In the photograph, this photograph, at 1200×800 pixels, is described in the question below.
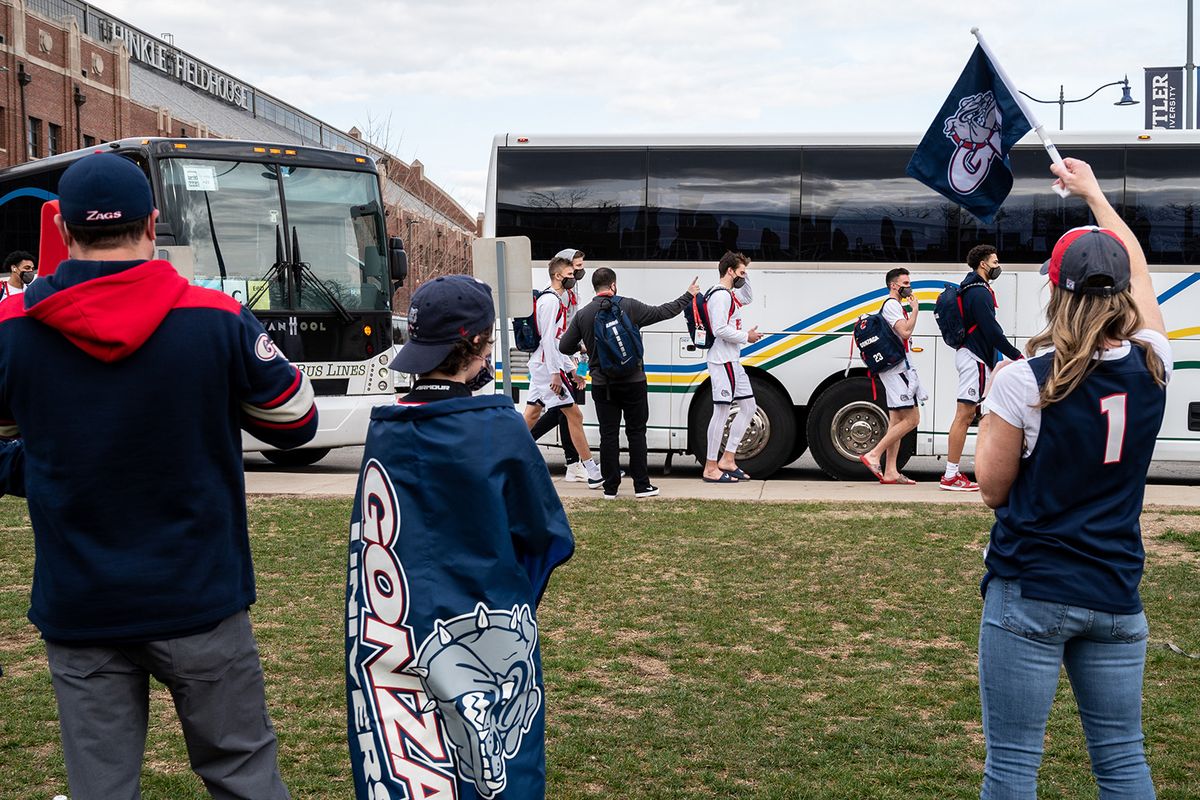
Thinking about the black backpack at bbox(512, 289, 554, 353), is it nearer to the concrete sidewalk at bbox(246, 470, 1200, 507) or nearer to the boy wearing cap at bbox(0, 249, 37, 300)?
the concrete sidewalk at bbox(246, 470, 1200, 507)

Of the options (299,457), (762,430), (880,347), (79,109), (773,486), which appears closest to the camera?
(880,347)

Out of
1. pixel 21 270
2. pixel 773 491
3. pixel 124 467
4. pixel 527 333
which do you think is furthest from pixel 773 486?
pixel 124 467

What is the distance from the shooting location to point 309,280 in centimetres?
1334

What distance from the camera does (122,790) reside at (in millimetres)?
2980

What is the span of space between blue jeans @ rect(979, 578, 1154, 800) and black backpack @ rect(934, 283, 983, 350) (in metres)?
8.33

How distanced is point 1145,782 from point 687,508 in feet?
24.4

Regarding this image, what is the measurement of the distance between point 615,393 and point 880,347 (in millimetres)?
2662

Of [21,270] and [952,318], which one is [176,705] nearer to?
[952,318]

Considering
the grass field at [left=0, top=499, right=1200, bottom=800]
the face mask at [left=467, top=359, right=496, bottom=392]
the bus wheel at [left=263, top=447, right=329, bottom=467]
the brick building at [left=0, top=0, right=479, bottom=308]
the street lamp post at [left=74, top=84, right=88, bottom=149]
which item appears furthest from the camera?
the street lamp post at [left=74, top=84, right=88, bottom=149]

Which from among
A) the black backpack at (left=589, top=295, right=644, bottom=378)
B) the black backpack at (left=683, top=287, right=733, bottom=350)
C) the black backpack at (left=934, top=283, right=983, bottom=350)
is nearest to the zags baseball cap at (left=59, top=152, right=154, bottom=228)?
the black backpack at (left=589, top=295, right=644, bottom=378)

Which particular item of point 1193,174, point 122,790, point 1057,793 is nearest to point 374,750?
point 122,790

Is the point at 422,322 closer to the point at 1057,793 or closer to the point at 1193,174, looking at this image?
the point at 1057,793

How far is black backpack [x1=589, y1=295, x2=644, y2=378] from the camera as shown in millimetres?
10578

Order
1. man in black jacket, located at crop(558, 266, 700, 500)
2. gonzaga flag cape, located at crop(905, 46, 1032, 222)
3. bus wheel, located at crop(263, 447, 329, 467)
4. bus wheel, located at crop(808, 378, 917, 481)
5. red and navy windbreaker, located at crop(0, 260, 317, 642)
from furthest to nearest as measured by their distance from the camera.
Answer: bus wheel, located at crop(263, 447, 329, 467)
bus wheel, located at crop(808, 378, 917, 481)
man in black jacket, located at crop(558, 266, 700, 500)
gonzaga flag cape, located at crop(905, 46, 1032, 222)
red and navy windbreaker, located at crop(0, 260, 317, 642)
